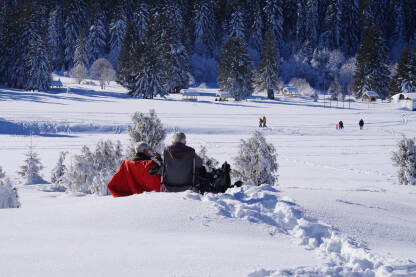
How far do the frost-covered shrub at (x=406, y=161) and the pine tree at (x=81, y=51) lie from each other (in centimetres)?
7588

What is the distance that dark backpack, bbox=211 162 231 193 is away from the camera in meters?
5.87

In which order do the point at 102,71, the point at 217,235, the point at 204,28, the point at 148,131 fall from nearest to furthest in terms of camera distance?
the point at 217,235 < the point at 148,131 < the point at 102,71 < the point at 204,28

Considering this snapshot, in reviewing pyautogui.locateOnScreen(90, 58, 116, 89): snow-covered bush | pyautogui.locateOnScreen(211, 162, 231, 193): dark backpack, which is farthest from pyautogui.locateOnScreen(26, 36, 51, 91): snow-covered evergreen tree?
pyautogui.locateOnScreen(211, 162, 231, 193): dark backpack

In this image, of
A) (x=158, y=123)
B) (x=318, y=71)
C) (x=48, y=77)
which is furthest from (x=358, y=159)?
(x=318, y=71)

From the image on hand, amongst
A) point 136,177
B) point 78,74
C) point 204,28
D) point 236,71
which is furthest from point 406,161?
point 204,28

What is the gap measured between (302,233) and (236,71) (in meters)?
64.0

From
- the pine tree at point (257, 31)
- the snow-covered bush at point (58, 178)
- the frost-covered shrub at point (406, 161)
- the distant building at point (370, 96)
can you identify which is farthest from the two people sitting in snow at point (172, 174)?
the pine tree at point (257, 31)

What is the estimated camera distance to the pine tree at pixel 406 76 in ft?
236

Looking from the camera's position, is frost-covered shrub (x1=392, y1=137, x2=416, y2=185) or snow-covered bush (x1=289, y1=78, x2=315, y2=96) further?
snow-covered bush (x1=289, y1=78, x2=315, y2=96)

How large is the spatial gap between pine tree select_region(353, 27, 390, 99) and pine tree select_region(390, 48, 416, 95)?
3.44m

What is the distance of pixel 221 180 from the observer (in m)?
5.87

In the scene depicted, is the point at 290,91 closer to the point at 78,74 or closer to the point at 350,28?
the point at 350,28

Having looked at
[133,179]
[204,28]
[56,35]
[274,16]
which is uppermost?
[274,16]

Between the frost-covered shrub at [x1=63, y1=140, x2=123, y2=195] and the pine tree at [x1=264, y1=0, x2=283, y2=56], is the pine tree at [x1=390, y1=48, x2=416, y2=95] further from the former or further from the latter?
the frost-covered shrub at [x1=63, y1=140, x2=123, y2=195]
